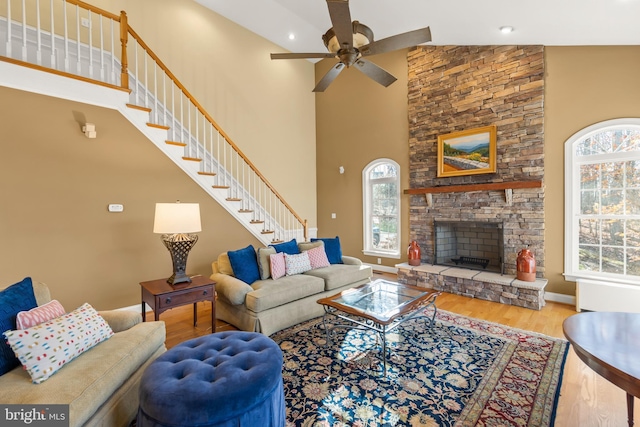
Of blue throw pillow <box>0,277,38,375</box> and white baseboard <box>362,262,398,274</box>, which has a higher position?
blue throw pillow <box>0,277,38,375</box>

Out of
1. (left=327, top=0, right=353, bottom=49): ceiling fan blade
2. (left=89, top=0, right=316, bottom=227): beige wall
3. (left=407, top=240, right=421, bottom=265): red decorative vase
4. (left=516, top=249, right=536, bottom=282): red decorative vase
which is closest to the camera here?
(left=327, top=0, right=353, bottom=49): ceiling fan blade

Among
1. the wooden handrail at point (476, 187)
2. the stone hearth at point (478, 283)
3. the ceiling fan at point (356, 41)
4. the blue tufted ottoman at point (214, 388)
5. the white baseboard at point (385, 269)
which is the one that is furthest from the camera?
the white baseboard at point (385, 269)

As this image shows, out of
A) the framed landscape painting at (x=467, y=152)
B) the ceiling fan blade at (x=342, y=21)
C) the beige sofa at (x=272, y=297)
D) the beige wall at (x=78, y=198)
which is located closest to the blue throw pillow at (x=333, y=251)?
the beige sofa at (x=272, y=297)

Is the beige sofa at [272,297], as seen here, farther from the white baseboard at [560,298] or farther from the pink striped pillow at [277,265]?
the white baseboard at [560,298]

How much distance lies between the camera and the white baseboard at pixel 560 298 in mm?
4109

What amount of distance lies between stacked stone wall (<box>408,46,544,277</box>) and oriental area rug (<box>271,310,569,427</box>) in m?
1.96

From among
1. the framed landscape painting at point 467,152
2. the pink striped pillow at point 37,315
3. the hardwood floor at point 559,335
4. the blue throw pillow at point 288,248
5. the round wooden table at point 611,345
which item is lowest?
the hardwood floor at point 559,335

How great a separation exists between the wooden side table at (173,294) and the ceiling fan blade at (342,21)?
2.76 meters

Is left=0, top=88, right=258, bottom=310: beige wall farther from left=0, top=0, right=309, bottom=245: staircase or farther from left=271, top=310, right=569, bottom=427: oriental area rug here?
left=271, top=310, right=569, bottom=427: oriental area rug

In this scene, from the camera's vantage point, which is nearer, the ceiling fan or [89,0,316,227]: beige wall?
the ceiling fan

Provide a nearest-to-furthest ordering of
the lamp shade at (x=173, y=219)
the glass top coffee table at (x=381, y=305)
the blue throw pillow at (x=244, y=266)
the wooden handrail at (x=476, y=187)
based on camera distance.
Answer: the glass top coffee table at (x=381, y=305), the lamp shade at (x=173, y=219), the blue throw pillow at (x=244, y=266), the wooden handrail at (x=476, y=187)

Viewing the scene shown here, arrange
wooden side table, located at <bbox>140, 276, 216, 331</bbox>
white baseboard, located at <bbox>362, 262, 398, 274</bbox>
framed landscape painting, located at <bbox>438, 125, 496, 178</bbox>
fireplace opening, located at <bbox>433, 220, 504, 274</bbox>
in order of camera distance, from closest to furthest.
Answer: wooden side table, located at <bbox>140, 276, 216, 331</bbox>, framed landscape painting, located at <bbox>438, 125, 496, 178</bbox>, fireplace opening, located at <bbox>433, 220, 504, 274</bbox>, white baseboard, located at <bbox>362, 262, 398, 274</bbox>

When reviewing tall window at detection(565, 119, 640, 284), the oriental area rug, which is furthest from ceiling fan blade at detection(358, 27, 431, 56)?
tall window at detection(565, 119, 640, 284)

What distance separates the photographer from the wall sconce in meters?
3.42
